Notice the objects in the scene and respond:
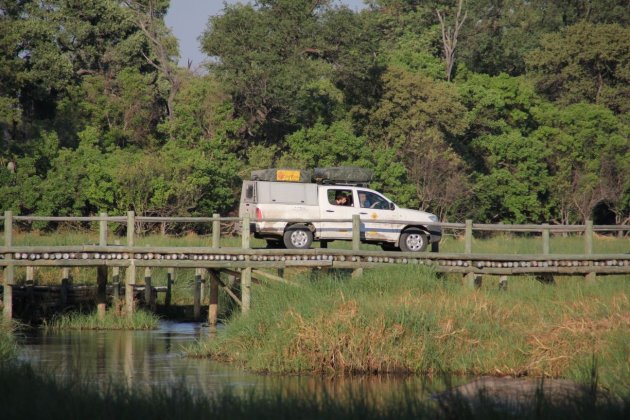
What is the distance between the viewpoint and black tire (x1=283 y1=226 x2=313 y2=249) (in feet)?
92.5

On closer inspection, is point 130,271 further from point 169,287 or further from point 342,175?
point 342,175

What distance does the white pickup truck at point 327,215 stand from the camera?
92.7 ft

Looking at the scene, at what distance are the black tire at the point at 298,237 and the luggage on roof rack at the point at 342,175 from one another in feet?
6.83

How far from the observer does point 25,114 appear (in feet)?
163

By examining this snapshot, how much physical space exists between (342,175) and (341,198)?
0.90m

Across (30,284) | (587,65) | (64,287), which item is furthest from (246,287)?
(587,65)

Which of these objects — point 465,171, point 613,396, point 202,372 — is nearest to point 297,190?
point 202,372

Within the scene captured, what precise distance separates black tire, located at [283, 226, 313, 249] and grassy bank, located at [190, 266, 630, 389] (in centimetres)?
698

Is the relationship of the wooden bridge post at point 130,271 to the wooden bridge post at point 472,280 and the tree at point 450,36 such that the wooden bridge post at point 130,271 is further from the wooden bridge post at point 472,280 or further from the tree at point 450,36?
the tree at point 450,36

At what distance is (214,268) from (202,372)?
7.70 meters

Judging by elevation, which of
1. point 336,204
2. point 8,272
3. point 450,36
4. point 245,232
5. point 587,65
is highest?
point 450,36

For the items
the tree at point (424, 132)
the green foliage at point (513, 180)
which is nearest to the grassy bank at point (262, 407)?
the tree at point (424, 132)

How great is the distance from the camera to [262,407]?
1284 centimetres

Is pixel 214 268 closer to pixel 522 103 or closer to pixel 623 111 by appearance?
pixel 522 103
